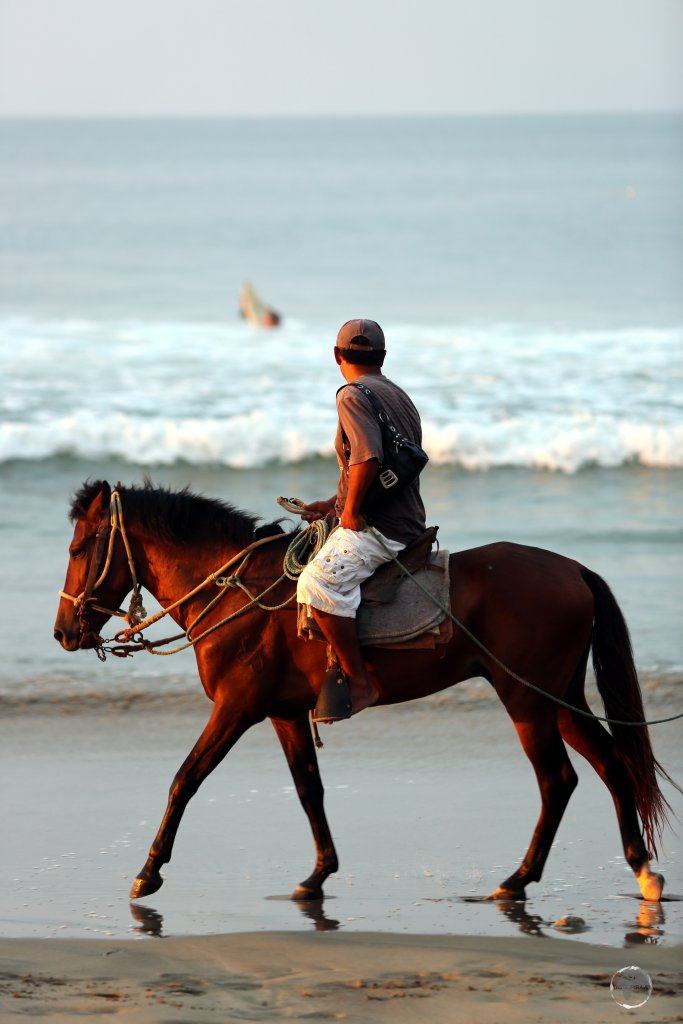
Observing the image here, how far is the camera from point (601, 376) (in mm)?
23109

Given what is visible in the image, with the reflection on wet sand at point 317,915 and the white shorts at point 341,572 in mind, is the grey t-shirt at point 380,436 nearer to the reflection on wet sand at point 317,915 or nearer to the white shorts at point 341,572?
the white shorts at point 341,572

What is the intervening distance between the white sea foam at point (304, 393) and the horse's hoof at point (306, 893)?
1219 centimetres

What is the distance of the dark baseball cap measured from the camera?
16.7 ft

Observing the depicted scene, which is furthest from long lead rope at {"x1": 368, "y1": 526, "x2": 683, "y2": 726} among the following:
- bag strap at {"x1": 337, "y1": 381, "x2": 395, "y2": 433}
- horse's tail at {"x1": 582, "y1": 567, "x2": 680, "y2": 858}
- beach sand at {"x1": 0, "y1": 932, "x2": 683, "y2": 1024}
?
beach sand at {"x1": 0, "y1": 932, "x2": 683, "y2": 1024}

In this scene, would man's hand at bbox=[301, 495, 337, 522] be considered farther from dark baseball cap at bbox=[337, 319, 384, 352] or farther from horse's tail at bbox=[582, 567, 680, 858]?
horse's tail at bbox=[582, 567, 680, 858]

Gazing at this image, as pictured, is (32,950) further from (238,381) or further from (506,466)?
(238,381)

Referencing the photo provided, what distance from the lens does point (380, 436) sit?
4.96 meters

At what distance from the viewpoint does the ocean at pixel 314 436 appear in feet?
18.9

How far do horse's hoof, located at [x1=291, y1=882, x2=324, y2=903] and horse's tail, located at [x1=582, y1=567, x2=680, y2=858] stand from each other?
1264 millimetres

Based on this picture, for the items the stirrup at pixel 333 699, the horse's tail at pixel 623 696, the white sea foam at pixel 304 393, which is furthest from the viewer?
the white sea foam at pixel 304 393

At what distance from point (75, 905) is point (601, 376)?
19.2 metres

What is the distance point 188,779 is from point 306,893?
2.05ft

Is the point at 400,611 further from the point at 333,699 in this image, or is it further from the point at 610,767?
the point at 610,767

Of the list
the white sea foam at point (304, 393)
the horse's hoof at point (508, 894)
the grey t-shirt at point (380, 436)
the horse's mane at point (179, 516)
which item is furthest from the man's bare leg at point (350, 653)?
the white sea foam at point (304, 393)
